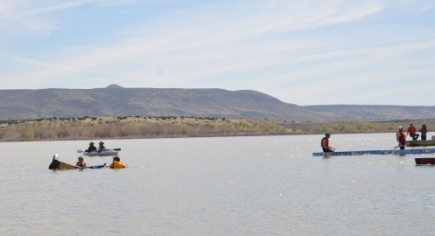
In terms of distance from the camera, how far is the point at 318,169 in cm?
4188

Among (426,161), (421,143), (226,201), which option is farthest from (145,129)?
(226,201)

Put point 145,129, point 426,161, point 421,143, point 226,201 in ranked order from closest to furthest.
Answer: point 226,201
point 426,161
point 421,143
point 145,129

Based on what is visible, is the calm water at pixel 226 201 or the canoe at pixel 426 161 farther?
the canoe at pixel 426 161

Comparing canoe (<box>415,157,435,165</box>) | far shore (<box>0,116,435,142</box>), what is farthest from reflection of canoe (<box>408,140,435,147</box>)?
far shore (<box>0,116,435,142</box>)

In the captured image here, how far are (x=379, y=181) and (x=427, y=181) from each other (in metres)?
2.24

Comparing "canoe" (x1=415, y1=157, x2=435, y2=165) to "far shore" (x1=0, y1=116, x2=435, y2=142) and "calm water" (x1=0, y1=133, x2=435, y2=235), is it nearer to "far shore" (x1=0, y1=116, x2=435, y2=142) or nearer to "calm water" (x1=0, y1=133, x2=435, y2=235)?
"calm water" (x1=0, y1=133, x2=435, y2=235)

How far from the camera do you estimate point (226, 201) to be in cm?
2748

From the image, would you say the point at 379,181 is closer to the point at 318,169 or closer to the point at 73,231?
the point at 318,169

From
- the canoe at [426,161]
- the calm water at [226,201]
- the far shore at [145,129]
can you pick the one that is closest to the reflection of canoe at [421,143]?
the calm water at [226,201]

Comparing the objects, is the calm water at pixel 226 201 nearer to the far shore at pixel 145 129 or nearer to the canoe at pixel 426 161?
the canoe at pixel 426 161

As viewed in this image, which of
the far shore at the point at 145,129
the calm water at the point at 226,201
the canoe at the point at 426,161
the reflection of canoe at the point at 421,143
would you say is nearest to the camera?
the calm water at the point at 226,201

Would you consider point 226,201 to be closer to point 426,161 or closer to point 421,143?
point 426,161

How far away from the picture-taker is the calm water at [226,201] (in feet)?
71.1

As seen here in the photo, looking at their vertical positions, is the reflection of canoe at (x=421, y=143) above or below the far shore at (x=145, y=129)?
below
